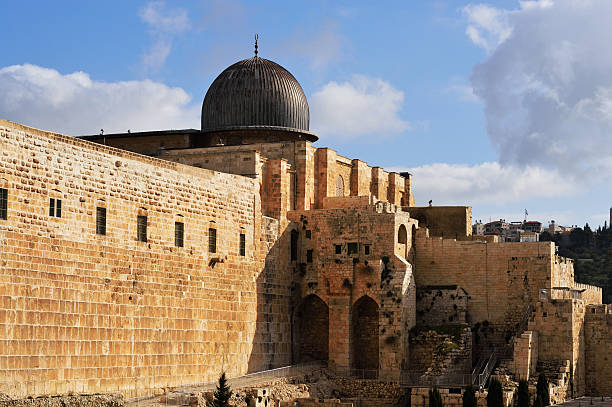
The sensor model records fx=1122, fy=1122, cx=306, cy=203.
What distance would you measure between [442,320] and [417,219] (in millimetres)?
6088

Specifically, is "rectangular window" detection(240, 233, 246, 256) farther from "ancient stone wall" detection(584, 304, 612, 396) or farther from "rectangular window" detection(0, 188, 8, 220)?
"ancient stone wall" detection(584, 304, 612, 396)

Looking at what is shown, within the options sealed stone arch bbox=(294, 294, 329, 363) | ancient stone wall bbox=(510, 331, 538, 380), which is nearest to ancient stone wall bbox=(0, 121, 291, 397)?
sealed stone arch bbox=(294, 294, 329, 363)

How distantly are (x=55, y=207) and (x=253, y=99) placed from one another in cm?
1484

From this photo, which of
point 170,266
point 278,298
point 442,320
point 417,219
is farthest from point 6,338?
point 417,219

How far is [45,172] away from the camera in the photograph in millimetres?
26531

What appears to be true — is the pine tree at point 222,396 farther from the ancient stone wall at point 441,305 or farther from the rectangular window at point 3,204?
the ancient stone wall at point 441,305

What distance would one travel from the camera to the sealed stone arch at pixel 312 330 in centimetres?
3803

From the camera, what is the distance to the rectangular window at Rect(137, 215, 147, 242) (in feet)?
97.9

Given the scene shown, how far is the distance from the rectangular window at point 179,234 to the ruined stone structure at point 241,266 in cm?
6

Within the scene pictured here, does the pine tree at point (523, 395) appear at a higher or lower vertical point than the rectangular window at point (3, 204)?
lower

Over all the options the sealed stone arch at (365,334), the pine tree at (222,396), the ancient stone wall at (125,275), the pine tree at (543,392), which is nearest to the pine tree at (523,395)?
the pine tree at (543,392)

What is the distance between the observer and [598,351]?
37.7 meters

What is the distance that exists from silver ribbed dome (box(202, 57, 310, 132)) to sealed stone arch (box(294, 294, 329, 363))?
684 cm

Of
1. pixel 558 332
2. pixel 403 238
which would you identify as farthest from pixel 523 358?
pixel 403 238
